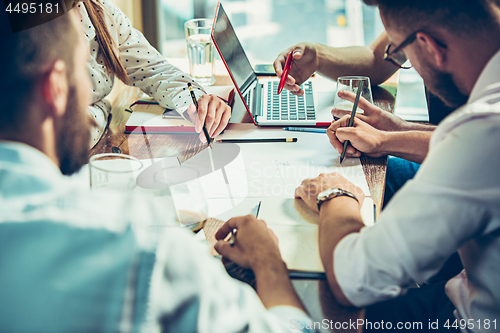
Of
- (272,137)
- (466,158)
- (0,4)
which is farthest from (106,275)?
(272,137)

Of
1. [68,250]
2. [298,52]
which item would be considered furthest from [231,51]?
[68,250]

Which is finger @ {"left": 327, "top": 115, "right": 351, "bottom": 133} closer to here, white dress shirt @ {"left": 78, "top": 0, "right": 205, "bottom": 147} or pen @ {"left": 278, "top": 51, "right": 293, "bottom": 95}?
pen @ {"left": 278, "top": 51, "right": 293, "bottom": 95}

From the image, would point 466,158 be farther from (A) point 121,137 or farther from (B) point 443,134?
(A) point 121,137

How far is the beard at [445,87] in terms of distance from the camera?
683mm

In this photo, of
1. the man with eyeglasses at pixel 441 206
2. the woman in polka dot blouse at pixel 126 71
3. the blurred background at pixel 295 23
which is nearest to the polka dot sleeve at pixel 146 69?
the woman in polka dot blouse at pixel 126 71

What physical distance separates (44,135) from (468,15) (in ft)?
2.12

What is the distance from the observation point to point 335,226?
0.65 meters

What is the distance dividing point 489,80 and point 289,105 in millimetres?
755

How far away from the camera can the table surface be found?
21.8 inches

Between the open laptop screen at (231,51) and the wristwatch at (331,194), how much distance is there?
0.55 metres

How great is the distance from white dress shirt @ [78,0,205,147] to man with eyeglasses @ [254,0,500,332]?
684 millimetres

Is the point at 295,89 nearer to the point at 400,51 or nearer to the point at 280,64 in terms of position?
the point at 280,64

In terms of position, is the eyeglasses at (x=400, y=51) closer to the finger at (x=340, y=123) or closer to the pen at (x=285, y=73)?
the finger at (x=340, y=123)

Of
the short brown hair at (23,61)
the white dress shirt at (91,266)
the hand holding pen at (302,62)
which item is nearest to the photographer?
the white dress shirt at (91,266)
